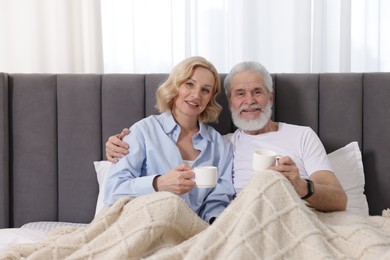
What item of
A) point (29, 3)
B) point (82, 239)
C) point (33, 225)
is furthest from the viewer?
point (29, 3)

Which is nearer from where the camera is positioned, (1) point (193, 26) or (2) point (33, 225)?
(2) point (33, 225)

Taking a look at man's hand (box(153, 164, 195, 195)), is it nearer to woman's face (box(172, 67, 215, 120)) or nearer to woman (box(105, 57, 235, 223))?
woman (box(105, 57, 235, 223))

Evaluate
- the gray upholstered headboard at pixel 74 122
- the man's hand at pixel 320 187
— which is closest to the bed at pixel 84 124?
the gray upholstered headboard at pixel 74 122

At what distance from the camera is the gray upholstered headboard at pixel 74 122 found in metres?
2.27

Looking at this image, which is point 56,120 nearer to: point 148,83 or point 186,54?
point 148,83

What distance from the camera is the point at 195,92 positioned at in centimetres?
204

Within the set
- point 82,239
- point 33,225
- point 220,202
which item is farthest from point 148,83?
point 82,239

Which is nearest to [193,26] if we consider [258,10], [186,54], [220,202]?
[186,54]

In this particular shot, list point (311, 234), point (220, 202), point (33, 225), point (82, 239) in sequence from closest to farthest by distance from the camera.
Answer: point (311, 234)
point (82, 239)
point (220, 202)
point (33, 225)

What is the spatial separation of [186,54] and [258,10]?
0.44 m

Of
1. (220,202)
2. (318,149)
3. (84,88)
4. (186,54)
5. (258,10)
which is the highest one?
(258,10)

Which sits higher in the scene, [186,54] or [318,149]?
[186,54]

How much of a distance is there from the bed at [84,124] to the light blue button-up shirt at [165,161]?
0.72 feet

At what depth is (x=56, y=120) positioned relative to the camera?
231cm
